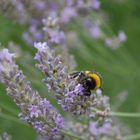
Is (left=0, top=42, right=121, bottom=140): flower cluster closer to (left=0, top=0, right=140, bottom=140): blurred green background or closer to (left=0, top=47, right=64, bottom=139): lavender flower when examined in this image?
(left=0, top=47, right=64, bottom=139): lavender flower

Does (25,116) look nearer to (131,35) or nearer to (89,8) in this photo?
(89,8)

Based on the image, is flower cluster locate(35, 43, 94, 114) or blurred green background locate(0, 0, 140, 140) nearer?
flower cluster locate(35, 43, 94, 114)

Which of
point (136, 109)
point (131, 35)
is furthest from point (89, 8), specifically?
point (131, 35)

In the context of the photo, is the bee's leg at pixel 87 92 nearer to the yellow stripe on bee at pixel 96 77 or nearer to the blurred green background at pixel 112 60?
the yellow stripe on bee at pixel 96 77

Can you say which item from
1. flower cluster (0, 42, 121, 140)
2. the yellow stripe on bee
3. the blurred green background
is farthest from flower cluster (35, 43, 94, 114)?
the blurred green background

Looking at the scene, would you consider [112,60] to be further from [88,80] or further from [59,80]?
[59,80]

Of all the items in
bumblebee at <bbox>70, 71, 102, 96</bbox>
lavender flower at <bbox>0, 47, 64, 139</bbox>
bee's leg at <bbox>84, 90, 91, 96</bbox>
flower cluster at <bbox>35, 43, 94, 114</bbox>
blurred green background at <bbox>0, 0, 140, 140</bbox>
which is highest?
blurred green background at <bbox>0, 0, 140, 140</bbox>
